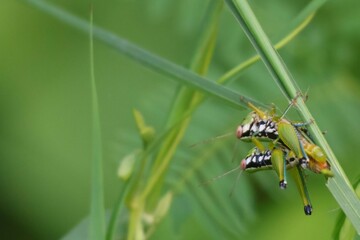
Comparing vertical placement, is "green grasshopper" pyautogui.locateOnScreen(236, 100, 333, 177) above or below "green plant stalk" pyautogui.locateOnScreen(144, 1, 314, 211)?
below

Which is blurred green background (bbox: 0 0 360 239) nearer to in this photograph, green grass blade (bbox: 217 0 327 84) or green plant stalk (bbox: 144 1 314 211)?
green plant stalk (bbox: 144 1 314 211)

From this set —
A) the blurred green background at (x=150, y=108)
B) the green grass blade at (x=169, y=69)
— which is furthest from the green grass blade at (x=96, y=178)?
the blurred green background at (x=150, y=108)

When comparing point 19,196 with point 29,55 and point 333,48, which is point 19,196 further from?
point 333,48

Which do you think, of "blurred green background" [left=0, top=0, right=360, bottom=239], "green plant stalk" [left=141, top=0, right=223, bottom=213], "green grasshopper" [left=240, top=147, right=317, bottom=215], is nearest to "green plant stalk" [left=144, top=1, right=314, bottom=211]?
"green plant stalk" [left=141, top=0, right=223, bottom=213]

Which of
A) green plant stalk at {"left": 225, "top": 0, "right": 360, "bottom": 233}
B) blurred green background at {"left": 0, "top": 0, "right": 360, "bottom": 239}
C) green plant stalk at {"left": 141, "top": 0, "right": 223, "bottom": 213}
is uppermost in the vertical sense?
blurred green background at {"left": 0, "top": 0, "right": 360, "bottom": 239}

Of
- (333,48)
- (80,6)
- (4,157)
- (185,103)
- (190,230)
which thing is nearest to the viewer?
(185,103)

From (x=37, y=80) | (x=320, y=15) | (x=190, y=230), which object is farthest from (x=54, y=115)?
(x=320, y=15)

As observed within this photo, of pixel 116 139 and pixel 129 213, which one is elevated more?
pixel 116 139
